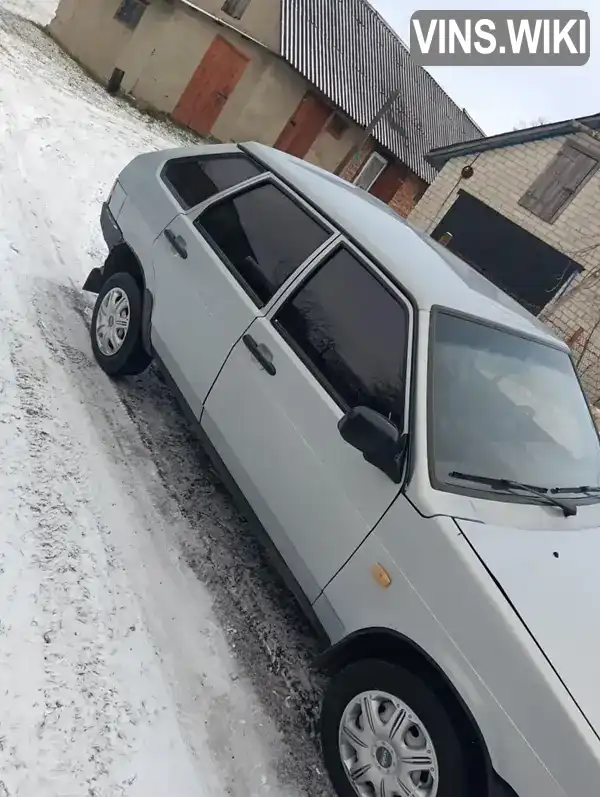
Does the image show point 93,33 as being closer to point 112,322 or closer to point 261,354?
point 112,322

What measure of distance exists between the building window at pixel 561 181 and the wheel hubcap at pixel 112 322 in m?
15.0

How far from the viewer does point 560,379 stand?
11.7 feet

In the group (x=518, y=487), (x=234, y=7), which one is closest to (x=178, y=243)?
(x=518, y=487)

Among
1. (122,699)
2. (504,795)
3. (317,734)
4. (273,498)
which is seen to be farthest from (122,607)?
(504,795)

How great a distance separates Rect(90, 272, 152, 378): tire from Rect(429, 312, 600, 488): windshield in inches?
84.4

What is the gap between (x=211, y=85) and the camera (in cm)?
2039

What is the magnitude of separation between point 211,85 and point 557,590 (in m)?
21.1

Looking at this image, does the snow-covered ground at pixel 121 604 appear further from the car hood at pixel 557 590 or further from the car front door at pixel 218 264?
the car hood at pixel 557 590

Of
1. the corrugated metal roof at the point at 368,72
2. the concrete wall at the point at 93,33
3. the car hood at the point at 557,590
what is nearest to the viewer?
the car hood at the point at 557,590

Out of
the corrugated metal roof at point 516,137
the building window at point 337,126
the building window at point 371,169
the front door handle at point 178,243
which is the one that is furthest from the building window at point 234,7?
the front door handle at point 178,243

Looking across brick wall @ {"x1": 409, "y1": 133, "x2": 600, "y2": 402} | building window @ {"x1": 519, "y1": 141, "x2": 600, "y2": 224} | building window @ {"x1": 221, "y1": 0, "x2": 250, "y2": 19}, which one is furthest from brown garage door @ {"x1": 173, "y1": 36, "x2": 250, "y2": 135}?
building window @ {"x1": 519, "y1": 141, "x2": 600, "y2": 224}

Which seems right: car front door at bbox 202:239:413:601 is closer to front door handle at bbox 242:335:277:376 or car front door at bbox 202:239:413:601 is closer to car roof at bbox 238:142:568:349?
front door handle at bbox 242:335:277:376

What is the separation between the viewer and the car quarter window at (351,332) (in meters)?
2.93

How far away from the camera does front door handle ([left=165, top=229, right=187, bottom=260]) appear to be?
395 cm
